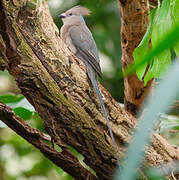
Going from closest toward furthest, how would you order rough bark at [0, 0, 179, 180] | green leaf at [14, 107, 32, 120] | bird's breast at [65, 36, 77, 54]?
→ rough bark at [0, 0, 179, 180]
green leaf at [14, 107, 32, 120]
bird's breast at [65, 36, 77, 54]

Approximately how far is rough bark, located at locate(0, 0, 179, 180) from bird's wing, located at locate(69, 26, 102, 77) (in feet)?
2.22

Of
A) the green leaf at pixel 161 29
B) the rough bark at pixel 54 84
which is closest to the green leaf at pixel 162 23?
the green leaf at pixel 161 29

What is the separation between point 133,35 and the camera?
2502 mm

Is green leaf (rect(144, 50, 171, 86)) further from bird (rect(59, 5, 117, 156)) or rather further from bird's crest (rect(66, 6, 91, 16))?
bird's crest (rect(66, 6, 91, 16))

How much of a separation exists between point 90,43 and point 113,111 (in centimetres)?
108

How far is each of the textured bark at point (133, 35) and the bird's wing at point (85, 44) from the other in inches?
11.4

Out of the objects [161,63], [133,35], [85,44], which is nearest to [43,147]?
[161,63]

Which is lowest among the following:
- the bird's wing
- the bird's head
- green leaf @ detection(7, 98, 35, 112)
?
green leaf @ detection(7, 98, 35, 112)

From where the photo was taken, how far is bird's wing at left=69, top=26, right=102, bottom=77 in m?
2.78

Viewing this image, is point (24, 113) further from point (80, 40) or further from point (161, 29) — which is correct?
point (161, 29)

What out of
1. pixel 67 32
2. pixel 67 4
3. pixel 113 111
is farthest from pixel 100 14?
pixel 113 111

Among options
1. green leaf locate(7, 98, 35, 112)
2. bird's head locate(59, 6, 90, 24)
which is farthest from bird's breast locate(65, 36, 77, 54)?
green leaf locate(7, 98, 35, 112)

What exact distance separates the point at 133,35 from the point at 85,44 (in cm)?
64

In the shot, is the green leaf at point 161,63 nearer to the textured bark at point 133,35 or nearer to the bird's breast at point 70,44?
the textured bark at point 133,35
